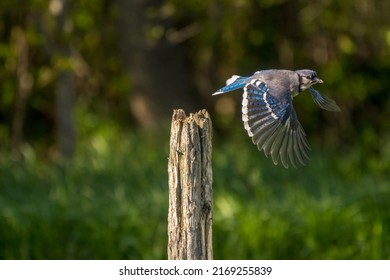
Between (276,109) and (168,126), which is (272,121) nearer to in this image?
(276,109)

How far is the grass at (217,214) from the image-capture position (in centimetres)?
855

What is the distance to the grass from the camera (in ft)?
28.0

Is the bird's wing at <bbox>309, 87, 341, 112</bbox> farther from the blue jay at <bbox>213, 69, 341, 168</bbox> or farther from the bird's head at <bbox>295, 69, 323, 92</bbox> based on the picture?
the bird's head at <bbox>295, 69, 323, 92</bbox>

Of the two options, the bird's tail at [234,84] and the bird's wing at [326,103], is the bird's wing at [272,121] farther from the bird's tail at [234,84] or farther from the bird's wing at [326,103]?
the bird's wing at [326,103]

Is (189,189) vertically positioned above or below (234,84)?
below

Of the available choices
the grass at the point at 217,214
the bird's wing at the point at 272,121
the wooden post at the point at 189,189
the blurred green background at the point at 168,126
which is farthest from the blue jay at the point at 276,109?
the grass at the point at 217,214

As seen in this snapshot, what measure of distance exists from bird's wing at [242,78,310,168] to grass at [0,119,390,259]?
377cm

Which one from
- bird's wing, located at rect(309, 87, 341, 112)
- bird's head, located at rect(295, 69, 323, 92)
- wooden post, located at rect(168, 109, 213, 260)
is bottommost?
wooden post, located at rect(168, 109, 213, 260)

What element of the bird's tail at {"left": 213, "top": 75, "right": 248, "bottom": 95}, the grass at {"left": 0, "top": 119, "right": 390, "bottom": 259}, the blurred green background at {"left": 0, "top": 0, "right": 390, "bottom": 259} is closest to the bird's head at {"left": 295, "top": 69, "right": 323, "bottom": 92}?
the bird's tail at {"left": 213, "top": 75, "right": 248, "bottom": 95}

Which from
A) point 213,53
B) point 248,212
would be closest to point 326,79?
point 213,53

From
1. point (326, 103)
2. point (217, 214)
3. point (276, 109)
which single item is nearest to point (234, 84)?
point (276, 109)

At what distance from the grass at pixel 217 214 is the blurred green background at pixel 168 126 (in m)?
0.01

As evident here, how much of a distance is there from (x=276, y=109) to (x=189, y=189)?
567mm

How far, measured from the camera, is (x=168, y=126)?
12453 mm
